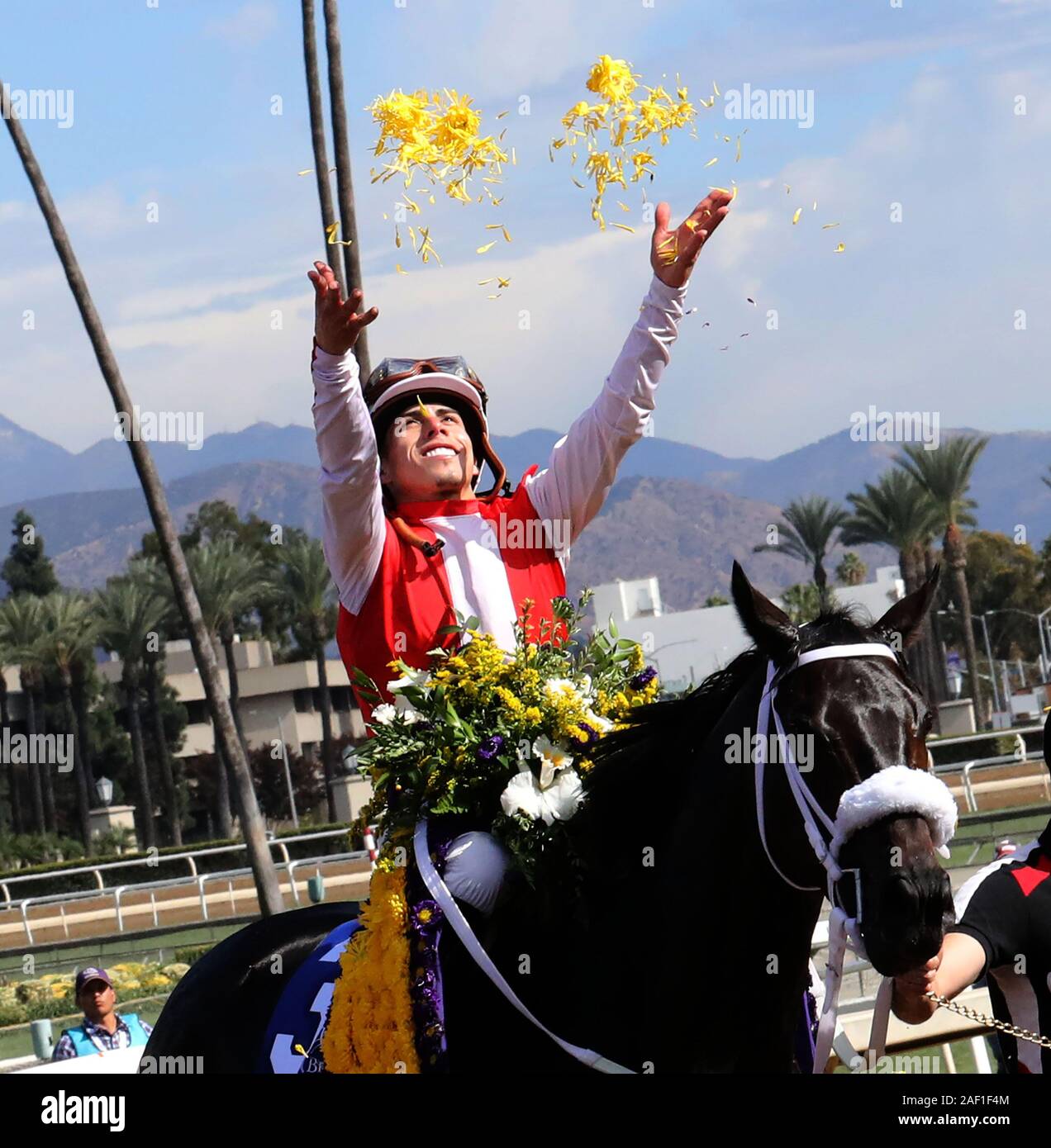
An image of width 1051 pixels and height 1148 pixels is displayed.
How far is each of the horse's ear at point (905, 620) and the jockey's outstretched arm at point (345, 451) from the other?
4.48ft

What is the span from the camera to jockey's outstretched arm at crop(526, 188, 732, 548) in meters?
4.46

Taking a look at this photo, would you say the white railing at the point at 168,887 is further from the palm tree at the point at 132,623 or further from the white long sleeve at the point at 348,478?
the palm tree at the point at 132,623

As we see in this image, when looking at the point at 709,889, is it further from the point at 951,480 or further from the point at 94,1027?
the point at 951,480

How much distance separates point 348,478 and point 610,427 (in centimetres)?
88

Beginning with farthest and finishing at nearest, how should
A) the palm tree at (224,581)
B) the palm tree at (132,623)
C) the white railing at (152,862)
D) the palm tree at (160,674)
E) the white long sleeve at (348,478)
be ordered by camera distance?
the palm tree at (160,674)
the palm tree at (132,623)
the palm tree at (224,581)
the white railing at (152,862)
the white long sleeve at (348,478)

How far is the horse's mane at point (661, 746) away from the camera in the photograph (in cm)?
368

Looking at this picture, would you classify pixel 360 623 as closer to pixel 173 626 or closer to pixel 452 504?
pixel 452 504

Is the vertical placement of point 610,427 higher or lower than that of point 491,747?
higher

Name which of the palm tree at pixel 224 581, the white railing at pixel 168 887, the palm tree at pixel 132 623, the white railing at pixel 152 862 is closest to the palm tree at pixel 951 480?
the palm tree at pixel 224 581

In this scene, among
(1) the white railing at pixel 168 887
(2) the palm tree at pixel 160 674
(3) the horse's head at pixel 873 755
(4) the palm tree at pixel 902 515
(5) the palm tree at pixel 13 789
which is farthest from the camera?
(5) the palm tree at pixel 13 789

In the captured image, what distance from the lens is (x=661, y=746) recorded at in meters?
3.75

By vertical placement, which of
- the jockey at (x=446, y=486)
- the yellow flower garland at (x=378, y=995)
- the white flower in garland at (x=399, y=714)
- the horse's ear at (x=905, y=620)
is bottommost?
the yellow flower garland at (x=378, y=995)

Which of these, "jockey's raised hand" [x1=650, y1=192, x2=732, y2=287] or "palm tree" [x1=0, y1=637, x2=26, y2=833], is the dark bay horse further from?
"palm tree" [x1=0, y1=637, x2=26, y2=833]

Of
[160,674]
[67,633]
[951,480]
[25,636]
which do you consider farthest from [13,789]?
[951,480]
